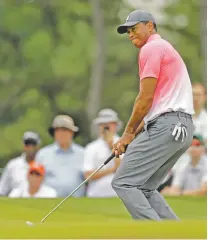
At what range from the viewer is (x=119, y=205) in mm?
12742

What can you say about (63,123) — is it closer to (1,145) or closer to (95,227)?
(95,227)

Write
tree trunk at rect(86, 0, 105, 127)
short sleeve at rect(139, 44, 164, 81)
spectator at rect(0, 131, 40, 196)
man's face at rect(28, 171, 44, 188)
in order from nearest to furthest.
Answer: short sleeve at rect(139, 44, 164, 81)
man's face at rect(28, 171, 44, 188)
spectator at rect(0, 131, 40, 196)
tree trunk at rect(86, 0, 105, 127)

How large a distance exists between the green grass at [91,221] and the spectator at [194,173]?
0.65 meters

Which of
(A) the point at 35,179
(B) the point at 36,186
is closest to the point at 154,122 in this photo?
(A) the point at 35,179

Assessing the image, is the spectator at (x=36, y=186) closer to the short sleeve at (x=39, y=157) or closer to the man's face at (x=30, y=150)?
the short sleeve at (x=39, y=157)

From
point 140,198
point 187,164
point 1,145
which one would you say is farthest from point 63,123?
point 1,145

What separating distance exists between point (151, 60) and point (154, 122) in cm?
49

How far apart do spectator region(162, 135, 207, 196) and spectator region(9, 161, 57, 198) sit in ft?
4.79

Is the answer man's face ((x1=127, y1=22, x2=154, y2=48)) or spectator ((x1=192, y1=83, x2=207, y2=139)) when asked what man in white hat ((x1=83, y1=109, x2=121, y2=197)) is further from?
man's face ((x1=127, y1=22, x2=154, y2=48))

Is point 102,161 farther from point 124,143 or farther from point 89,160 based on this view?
point 124,143

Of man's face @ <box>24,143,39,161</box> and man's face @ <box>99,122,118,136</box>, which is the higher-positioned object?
man's face @ <box>99,122,118,136</box>

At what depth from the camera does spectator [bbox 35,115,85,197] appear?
13.9 meters

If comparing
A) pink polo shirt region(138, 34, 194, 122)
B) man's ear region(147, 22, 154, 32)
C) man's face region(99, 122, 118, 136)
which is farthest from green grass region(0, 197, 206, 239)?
man's ear region(147, 22, 154, 32)

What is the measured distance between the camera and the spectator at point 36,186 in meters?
13.4
